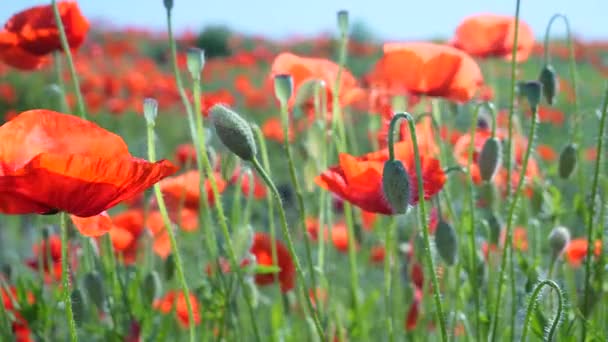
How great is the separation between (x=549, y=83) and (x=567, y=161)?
0.39 feet

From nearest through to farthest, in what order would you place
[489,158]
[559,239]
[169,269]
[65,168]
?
[65,168], [489,158], [559,239], [169,269]

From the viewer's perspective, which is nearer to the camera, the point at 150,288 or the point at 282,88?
the point at 282,88

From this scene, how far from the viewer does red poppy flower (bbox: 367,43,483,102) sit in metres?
1.28

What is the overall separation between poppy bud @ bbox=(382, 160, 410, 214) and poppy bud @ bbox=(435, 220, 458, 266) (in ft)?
0.86

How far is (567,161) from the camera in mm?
1302

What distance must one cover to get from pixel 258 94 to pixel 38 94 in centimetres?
250

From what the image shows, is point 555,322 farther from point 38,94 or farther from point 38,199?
point 38,94

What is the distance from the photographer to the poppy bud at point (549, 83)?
1249 millimetres

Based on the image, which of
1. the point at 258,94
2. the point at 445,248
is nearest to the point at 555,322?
the point at 445,248

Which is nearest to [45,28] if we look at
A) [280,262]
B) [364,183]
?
[280,262]

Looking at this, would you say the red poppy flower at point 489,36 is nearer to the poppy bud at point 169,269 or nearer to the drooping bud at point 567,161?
the drooping bud at point 567,161

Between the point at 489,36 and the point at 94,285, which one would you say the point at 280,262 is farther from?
the point at 489,36

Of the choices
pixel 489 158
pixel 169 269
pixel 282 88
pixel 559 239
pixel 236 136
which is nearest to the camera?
pixel 236 136

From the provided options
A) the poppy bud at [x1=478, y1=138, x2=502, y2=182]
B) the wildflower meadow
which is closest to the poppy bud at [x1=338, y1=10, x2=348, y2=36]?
the wildflower meadow
